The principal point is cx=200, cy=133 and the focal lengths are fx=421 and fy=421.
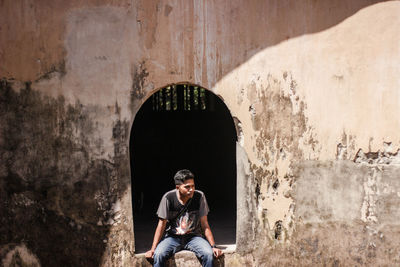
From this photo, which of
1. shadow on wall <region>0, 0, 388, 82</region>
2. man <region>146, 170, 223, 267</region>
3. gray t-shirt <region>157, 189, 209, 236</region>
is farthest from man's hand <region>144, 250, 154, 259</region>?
shadow on wall <region>0, 0, 388, 82</region>

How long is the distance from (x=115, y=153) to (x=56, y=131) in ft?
1.91

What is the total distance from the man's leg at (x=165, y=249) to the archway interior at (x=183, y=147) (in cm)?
277

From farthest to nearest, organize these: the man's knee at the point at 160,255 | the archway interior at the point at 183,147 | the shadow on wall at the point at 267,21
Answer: the archway interior at the point at 183,147
the shadow on wall at the point at 267,21
the man's knee at the point at 160,255

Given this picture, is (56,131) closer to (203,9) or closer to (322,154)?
(203,9)

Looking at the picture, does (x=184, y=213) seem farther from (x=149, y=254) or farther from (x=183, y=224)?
(x=149, y=254)

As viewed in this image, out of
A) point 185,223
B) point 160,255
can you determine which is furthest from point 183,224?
point 160,255

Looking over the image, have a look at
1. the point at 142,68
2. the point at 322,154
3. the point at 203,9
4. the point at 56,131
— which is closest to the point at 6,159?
the point at 56,131

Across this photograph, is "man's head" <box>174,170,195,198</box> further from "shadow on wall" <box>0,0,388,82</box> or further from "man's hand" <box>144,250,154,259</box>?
"shadow on wall" <box>0,0,388,82</box>

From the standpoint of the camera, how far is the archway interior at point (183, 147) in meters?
7.21

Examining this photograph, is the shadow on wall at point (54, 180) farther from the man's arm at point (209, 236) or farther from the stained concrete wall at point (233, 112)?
the man's arm at point (209, 236)

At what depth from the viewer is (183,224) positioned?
3975 millimetres

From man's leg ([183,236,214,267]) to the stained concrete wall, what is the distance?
17.7 inches

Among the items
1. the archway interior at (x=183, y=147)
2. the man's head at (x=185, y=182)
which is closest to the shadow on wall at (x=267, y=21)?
the man's head at (x=185, y=182)

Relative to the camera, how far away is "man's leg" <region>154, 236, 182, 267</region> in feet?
12.4
